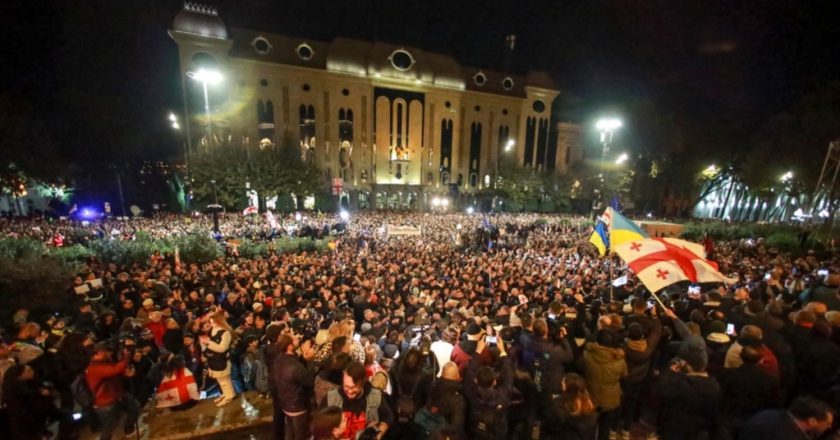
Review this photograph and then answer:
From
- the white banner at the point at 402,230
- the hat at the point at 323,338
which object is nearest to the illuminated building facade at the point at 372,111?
the white banner at the point at 402,230

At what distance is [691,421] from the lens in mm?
3877

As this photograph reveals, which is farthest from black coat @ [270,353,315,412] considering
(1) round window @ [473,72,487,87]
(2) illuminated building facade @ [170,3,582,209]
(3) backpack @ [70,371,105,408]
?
(1) round window @ [473,72,487,87]

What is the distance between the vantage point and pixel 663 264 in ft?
20.9

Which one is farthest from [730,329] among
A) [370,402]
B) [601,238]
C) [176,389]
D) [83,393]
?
[83,393]

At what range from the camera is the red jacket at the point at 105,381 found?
4.42m

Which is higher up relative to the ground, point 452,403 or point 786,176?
point 786,176

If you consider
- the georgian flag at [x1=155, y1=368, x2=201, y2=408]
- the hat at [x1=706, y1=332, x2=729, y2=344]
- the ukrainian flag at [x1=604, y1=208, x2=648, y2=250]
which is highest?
the ukrainian flag at [x1=604, y1=208, x2=648, y2=250]

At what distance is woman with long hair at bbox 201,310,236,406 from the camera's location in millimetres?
5496

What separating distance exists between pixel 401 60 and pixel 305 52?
414 inches

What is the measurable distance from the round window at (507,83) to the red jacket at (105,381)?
51753 millimetres

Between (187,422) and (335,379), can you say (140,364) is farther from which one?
(335,379)

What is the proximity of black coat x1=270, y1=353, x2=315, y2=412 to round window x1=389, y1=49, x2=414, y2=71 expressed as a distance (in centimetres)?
4336

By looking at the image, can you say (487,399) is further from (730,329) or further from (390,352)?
(730,329)

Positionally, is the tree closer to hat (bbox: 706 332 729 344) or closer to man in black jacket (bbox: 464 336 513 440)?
man in black jacket (bbox: 464 336 513 440)
